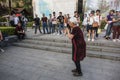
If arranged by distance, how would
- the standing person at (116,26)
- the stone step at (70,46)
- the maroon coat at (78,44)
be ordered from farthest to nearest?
the standing person at (116,26)
the stone step at (70,46)
the maroon coat at (78,44)

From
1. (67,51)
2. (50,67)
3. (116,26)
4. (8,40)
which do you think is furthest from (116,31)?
(8,40)

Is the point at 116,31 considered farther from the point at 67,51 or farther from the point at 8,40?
the point at 8,40

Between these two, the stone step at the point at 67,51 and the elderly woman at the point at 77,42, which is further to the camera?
the stone step at the point at 67,51

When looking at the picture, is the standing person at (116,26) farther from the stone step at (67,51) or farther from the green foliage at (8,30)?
the green foliage at (8,30)

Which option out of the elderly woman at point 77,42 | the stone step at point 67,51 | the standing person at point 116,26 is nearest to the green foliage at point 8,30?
the stone step at point 67,51

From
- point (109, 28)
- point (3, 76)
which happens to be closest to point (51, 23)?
point (109, 28)

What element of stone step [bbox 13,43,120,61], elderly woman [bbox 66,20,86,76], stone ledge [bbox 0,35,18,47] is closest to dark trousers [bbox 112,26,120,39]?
stone step [bbox 13,43,120,61]

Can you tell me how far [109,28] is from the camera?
8570 millimetres

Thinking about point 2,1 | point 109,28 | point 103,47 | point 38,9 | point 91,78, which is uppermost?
point 2,1

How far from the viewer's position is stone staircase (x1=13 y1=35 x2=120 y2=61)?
6.69 m

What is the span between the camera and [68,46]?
7.98 metres

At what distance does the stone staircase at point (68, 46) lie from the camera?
6.69 m

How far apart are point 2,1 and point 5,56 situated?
21.6 m

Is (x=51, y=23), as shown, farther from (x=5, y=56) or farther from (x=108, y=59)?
(x=108, y=59)
